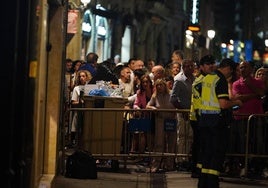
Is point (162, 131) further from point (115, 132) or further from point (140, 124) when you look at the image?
point (115, 132)

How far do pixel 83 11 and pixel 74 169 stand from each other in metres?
16.4

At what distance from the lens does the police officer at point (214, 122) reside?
10.0m

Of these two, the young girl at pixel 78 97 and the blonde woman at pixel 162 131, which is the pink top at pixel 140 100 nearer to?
the blonde woman at pixel 162 131

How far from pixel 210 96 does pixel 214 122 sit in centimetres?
38

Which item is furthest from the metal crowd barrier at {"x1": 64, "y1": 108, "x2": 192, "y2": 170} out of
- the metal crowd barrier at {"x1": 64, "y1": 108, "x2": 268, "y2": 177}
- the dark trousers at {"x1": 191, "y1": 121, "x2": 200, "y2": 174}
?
the dark trousers at {"x1": 191, "y1": 121, "x2": 200, "y2": 174}

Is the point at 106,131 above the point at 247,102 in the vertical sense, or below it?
below

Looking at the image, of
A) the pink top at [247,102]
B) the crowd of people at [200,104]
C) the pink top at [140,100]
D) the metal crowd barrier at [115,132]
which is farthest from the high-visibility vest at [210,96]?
the pink top at [140,100]

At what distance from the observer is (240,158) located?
1291 centimetres

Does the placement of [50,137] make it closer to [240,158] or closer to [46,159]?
[46,159]

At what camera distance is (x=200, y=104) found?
10.3 m

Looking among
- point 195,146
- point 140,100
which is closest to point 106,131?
point 140,100

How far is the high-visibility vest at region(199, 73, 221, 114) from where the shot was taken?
1005 centimetres

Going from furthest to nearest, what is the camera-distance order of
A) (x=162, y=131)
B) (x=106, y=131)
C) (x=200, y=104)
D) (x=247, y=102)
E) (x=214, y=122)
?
(x=162, y=131) → (x=247, y=102) → (x=106, y=131) → (x=200, y=104) → (x=214, y=122)

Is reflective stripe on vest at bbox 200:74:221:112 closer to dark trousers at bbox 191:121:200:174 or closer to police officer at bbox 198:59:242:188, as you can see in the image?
police officer at bbox 198:59:242:188
